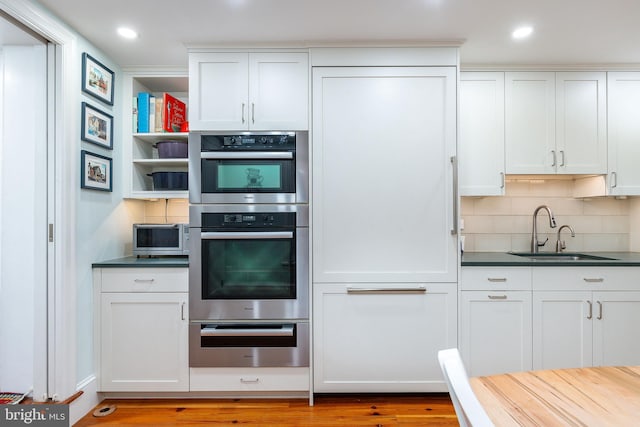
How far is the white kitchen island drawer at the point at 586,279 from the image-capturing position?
7.64 feet

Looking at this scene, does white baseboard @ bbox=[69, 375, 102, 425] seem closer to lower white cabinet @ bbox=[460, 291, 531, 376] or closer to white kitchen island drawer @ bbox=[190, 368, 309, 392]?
white kitchen island drawer @ bbox=[190, 368, 309, 392]

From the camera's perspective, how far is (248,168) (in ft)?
7.75

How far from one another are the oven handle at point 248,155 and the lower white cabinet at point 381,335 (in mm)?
857

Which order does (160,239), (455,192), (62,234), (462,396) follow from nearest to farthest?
(462,396) < (62,234) < (455,192) < (160,239)

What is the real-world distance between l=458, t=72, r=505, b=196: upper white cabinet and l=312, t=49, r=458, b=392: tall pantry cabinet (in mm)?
371

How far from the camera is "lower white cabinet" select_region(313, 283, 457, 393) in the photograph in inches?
91.1

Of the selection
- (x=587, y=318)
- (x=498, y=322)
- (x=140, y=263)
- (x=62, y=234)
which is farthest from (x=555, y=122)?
(x=62, y=234)

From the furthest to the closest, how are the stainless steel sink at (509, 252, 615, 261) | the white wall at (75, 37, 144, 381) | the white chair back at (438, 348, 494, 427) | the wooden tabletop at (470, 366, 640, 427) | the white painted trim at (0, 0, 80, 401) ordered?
the stainless steel sink at (509, 252, 615, 261) → the white wall at (75, 37, 144, 381) → the white painted trim at (0, 0, 80, 401) → the wooden tabletop at (470, 366, 640, 427) → the white chair back at (438, 348, 494, 427)

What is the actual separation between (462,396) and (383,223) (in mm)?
1668

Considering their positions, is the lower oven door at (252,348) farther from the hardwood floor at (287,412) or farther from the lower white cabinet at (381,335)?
the hardwood floor at (287,412)

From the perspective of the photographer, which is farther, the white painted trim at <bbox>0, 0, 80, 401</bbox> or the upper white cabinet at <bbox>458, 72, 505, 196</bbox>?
the upper white cabinet at <bbox>458, 72, 505, 196</bbox>

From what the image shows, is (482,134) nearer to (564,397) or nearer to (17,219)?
(564,397)

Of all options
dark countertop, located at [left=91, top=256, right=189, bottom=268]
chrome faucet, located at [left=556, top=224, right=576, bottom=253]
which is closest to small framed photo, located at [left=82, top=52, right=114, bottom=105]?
dark countertop, located at [left=91, top=256, right=189, bottom=268]

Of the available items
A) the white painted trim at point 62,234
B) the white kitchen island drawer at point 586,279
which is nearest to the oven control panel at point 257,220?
the white painted trim at point 62,234
